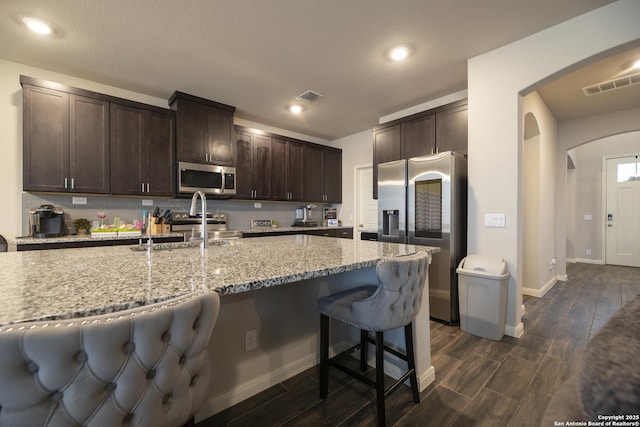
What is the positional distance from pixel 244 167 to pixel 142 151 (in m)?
1.33

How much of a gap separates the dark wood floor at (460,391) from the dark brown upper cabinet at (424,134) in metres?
2.02

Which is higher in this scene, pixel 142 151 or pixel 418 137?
pixel 418 137

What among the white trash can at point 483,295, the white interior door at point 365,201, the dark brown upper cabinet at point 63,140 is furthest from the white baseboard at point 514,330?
the dark brown upper cabinet at point 63,140

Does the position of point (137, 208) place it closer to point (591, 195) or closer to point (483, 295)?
point (483, 295)

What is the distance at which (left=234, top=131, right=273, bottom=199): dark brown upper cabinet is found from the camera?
404 centimetres

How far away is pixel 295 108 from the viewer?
395 cm

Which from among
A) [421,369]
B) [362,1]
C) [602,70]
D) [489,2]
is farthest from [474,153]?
[421,369]

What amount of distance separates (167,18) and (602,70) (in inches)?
165

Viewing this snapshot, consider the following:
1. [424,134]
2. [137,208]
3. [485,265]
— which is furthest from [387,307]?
[137,208]

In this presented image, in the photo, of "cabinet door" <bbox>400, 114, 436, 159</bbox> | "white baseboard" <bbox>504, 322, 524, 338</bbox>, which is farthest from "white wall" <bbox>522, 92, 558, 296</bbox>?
"white baseboard" <bbox>504, 322, 524, 338</bbox>

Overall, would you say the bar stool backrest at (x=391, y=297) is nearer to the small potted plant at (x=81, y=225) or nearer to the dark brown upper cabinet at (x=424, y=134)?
the dark brown upper cabinet at (x=424, y=134)

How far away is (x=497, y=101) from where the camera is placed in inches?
101

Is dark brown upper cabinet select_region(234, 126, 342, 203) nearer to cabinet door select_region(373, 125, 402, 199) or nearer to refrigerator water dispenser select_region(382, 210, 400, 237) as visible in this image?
cabinet door select_region(373, 125, 402, 199)

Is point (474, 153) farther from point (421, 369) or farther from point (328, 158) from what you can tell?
point (328, 158)
